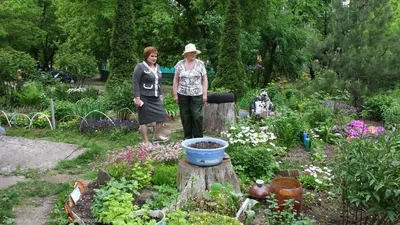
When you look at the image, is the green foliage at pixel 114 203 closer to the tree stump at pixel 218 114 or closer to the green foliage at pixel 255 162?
the green foliage at pixel 255 162

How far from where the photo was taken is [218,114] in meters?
7.51

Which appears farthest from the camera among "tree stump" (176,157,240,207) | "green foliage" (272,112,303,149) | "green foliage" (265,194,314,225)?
"green foliage" (272,112,303,149)

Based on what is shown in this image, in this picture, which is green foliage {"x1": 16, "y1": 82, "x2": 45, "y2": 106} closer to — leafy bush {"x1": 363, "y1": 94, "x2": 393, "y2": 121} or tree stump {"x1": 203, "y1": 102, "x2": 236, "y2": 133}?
tree stump {"x1": 203, "y1": 102, "x2": 236, "y2": 133}

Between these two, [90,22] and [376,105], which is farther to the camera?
[90,22]

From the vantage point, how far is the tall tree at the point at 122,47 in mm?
11281

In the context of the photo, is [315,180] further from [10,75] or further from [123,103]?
[10,75]

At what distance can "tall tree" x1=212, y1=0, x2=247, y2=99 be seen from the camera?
10.4 m

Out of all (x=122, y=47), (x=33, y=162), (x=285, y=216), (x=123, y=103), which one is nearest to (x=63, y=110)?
(x=123, y=103)

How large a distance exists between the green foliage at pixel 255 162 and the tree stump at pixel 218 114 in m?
2.30

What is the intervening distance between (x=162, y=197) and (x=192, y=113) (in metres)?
2.42

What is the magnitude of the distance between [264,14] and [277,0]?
92 centimetres

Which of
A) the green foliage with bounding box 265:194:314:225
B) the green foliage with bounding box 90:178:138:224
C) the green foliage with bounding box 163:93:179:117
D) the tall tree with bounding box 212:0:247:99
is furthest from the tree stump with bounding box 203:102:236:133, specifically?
the green foliage with bounding box 265:194:314:225

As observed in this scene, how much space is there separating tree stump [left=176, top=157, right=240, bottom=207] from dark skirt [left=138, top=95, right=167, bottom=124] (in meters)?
2.09

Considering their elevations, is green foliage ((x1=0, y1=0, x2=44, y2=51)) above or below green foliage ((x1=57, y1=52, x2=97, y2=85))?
above
